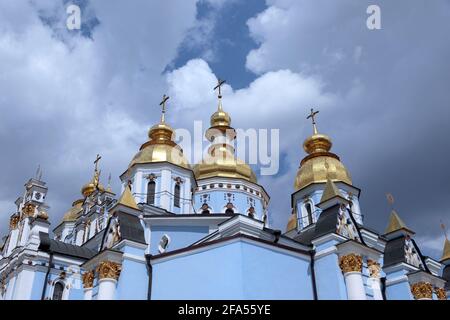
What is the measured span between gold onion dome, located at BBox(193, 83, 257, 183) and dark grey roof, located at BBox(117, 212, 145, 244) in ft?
41.9

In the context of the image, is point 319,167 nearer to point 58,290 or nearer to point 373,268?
point 373,268

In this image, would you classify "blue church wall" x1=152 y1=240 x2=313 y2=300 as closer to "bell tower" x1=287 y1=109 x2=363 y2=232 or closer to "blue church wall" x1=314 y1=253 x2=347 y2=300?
"blue church wall" x1=314 y1=253 x2=347 y2=300

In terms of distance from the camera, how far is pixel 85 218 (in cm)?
2781

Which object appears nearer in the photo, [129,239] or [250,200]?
[129,239]

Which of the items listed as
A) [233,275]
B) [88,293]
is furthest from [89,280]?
[233,275]

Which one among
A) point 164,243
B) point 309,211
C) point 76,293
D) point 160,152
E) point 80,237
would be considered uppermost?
point 160,152

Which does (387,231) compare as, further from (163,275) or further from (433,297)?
(163,275)

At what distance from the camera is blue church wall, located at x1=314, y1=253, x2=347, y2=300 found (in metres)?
14.9

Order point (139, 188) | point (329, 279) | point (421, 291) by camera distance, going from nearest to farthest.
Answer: point (329, 279) → point (421, 291) → point (139, 188)

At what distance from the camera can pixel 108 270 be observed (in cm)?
1470

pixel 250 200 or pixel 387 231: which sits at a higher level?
pixel 250 200

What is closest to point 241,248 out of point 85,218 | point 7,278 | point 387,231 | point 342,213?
point 342,213

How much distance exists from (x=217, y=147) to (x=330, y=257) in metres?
17.3

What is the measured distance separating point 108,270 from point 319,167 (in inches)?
626
